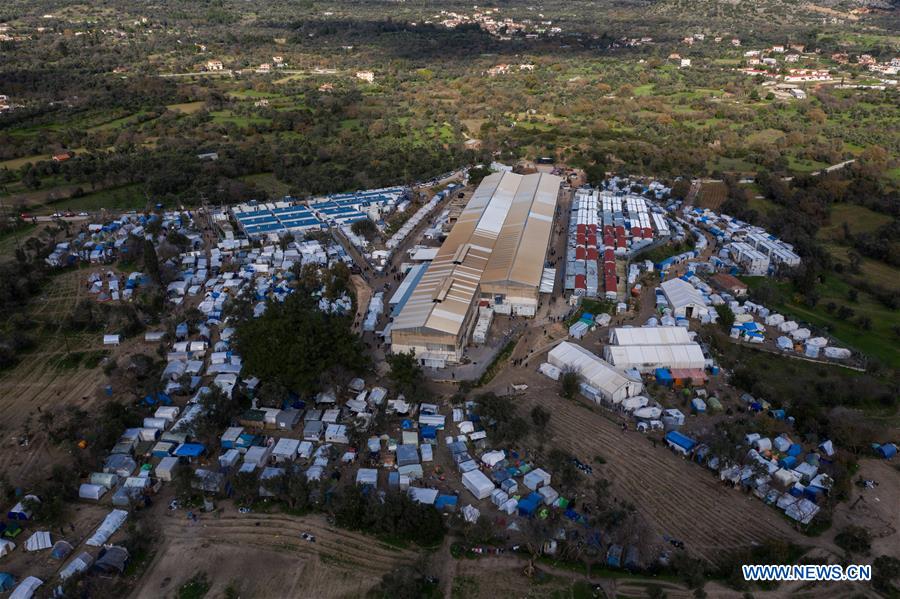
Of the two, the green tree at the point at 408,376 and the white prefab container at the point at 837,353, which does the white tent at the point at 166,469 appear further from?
the white prefab container at the point at 837,353

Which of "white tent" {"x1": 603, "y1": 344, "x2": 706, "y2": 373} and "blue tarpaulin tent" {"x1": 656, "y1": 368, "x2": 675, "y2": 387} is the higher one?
"white tent" {"x1": 603, "y1": 344, "x2": 706, "y2": 373}

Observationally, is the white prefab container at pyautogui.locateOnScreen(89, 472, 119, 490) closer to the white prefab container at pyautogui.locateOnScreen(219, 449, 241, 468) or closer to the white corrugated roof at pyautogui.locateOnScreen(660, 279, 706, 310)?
the white prefab container at pyautogui.locateOnScreen(219, 449, 241, 468)

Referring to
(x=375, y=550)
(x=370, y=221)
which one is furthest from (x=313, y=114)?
(x=375, y=550)

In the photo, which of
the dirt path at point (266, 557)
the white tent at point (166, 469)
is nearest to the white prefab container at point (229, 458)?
the white tent at point (166, 469)

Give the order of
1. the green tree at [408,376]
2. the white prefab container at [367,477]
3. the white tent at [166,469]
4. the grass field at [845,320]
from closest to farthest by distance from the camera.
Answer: the white prefab container at [367,477], the white tent at [166,469], the green tree at [408,376], the grass field at [845,320]

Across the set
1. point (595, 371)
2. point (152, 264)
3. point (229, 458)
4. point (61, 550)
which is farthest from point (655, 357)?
point (152, 264)

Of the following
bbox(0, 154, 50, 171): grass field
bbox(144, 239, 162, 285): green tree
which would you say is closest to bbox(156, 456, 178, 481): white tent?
bbox(144, 239, 162, 285): green tree
